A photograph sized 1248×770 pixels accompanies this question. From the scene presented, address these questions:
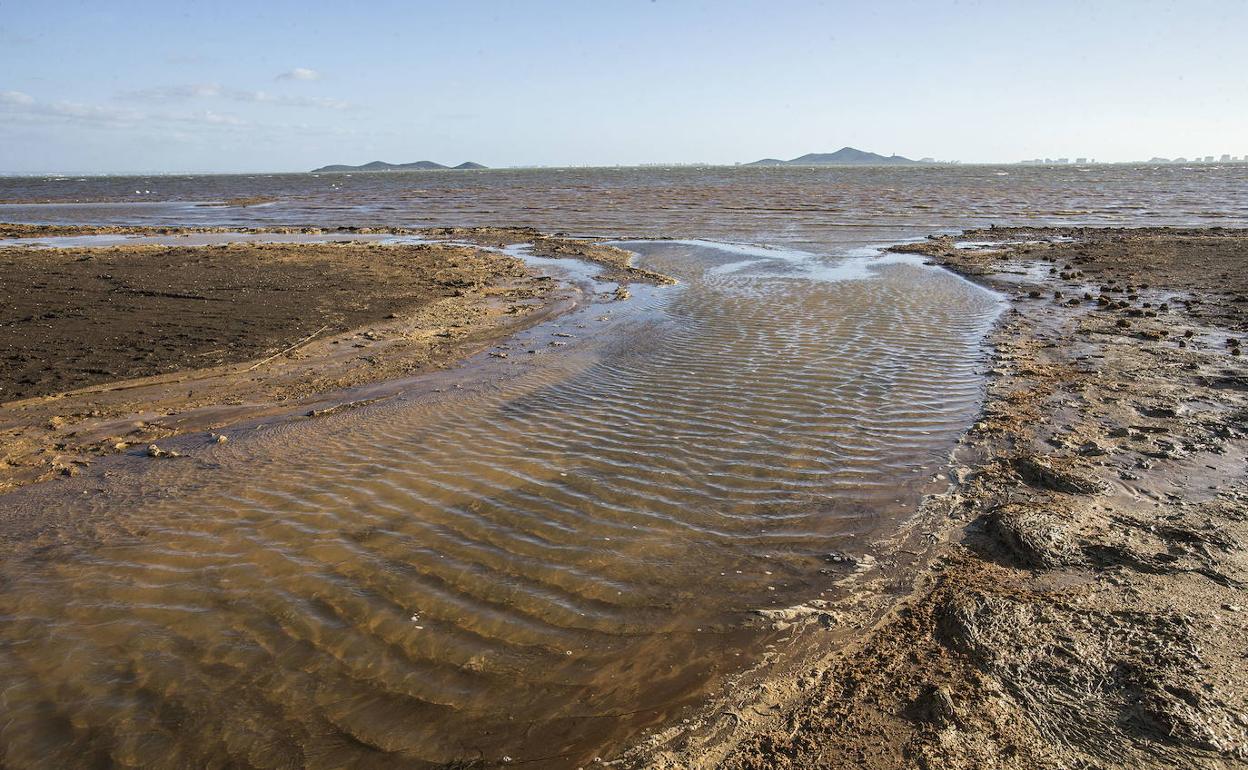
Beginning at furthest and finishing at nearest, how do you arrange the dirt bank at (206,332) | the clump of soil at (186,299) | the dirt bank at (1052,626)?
the clump of soil at (186,299) → the dirt bank at (206,332) → the dirt bank at (1052,626)

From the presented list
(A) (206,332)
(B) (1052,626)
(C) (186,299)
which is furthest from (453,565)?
(C) (186,299)

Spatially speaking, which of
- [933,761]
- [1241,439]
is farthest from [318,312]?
[1241,439]

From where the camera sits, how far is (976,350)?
31.6 feet

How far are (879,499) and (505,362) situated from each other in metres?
5.52

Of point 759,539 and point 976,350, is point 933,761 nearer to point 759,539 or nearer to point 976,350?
point 759,539

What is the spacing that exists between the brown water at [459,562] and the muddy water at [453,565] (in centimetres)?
2

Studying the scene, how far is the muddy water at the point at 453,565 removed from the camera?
10.2 ft

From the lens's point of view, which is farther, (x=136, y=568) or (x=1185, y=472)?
(x=1185, y=472)

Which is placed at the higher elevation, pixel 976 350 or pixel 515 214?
pixel 515 214

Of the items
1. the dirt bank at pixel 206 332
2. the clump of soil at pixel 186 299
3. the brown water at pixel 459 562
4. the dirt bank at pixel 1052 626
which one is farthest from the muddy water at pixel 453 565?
the clump of soil at pixel 186 299

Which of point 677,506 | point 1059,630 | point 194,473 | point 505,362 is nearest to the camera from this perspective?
point 1059,630

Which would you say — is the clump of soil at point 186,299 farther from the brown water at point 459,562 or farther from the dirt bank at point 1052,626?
the dirt bank at point 1052,626

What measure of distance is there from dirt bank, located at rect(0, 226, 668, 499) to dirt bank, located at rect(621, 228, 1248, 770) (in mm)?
6283

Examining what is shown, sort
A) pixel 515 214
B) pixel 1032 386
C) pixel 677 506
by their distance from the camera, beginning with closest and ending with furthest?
pixel 677 506 → pixel 1032 386 → pixel 515 214
